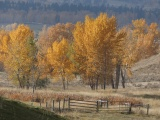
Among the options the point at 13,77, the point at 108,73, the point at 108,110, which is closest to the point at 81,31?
the point at 108,73

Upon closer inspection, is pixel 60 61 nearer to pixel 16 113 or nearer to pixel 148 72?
pixel 148 72

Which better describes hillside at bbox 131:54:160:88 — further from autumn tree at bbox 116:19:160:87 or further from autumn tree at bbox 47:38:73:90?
autumn tree at bbox 47:38:73:90

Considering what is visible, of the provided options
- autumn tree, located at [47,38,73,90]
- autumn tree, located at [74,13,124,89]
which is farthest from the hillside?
autumn tree, located at [74,13,124,89]

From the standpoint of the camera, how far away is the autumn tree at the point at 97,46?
5388 cm

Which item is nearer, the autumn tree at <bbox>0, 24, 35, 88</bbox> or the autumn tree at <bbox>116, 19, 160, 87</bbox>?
the autumn tree at <bbox>0, 24, 35, 88</bbox>

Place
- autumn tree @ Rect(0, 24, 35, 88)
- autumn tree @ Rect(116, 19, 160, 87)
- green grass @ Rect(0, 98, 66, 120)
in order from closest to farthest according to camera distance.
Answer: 1. green grass @ Rect(0, 98, 66, 120)
2. autumn tree @ Rect(0, 24, 35, 88)
3. autumn tree @ Rect(116, 19, 160, 87)

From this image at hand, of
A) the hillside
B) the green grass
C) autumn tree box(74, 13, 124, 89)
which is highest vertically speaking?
autumn tree box(74, 13, 124, 89)

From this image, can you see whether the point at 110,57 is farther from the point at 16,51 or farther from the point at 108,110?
the point at 108,110

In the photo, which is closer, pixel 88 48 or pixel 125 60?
pixel 88 48

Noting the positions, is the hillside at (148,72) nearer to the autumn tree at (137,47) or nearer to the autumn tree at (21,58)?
the autumn tree at (137,47)

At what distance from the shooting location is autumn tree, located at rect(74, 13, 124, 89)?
53875 mm

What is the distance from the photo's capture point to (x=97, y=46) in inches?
2159

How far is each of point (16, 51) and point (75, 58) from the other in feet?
34.1

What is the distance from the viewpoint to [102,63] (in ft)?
→ 187
